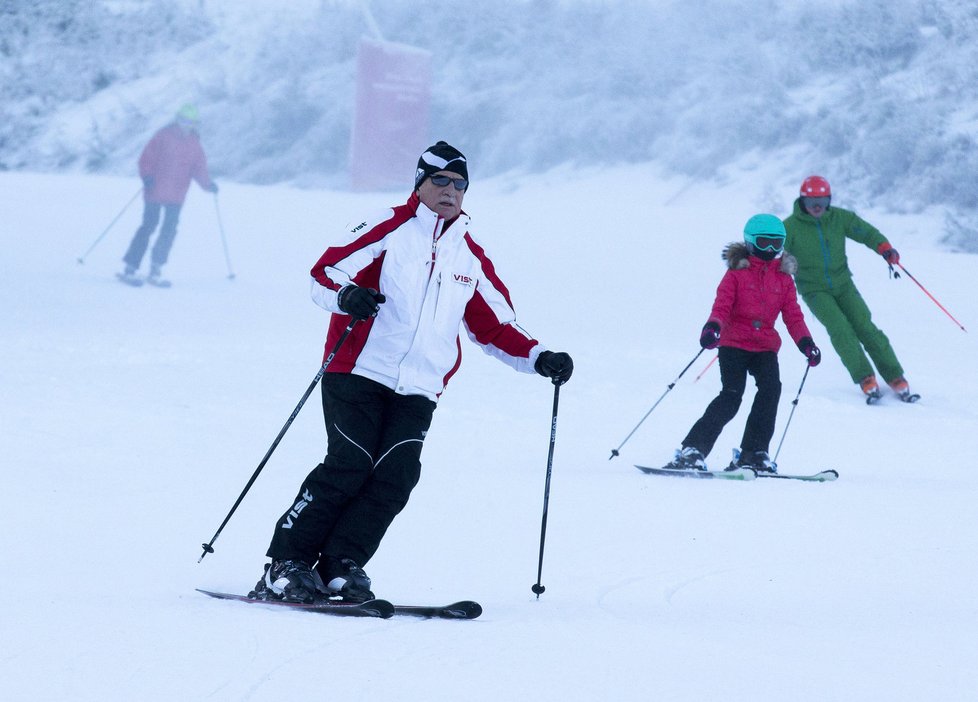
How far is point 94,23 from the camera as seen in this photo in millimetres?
25781

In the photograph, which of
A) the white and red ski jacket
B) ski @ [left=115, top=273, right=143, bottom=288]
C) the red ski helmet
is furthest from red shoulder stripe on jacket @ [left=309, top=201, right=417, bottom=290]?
ski @ [left=115, top=273, right=143, bottom=288]

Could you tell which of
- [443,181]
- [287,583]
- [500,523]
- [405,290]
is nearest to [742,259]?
[500,523]

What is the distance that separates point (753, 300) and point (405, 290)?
285cm

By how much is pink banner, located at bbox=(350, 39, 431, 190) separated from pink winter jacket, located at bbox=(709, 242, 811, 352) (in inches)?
581

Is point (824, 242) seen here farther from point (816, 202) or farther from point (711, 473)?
point (711, 473)

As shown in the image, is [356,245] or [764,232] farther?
[764,232]

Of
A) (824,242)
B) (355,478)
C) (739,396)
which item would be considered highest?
(824,242)

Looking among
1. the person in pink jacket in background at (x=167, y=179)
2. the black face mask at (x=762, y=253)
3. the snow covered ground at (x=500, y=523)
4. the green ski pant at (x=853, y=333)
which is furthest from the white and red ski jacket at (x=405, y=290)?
the person in pink jacket in background at (x=167, y=179)

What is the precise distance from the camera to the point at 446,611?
3.38 meters

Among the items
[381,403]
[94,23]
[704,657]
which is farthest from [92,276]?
[94,23]

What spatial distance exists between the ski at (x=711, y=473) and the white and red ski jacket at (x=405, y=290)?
8.65 feet

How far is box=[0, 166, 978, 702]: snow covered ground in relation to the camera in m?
2.86

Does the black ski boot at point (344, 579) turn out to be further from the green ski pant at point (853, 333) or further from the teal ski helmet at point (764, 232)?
the green ski pant at point (853, 333)

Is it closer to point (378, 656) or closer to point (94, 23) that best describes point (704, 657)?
point (378, 656)
